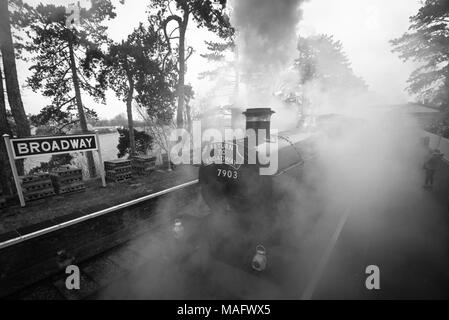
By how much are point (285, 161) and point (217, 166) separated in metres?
1.82

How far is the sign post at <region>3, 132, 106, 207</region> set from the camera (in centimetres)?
659

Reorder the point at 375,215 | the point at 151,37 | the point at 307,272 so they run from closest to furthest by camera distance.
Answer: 1. the point at 307,272
2. the point at 375,215
3. the point at 151,37

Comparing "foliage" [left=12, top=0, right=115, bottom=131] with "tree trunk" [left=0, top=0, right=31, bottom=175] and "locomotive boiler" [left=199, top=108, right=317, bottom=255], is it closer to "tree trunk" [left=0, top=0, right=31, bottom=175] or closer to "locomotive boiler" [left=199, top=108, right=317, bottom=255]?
"tree trunk" [left=0, top=0, right=31, bottom=175]

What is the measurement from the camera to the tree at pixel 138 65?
1547cm

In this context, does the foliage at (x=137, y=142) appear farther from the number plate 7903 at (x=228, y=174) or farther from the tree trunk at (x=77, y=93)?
the number plate 7903 at (x=228, y=174)

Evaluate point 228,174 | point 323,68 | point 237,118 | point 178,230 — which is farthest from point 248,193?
point 323,68

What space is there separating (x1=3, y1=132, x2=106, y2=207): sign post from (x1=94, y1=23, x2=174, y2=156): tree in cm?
950

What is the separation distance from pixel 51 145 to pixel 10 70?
14.7 ft

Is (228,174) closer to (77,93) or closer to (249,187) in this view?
(249,187)

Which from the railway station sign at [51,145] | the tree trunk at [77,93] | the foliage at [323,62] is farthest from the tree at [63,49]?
the foliage at [323,62]

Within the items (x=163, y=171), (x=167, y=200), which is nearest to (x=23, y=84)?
(x=163, y=171)

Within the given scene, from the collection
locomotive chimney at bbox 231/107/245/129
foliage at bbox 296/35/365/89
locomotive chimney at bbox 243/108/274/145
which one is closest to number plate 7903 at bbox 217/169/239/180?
locomotive chimney at bbox 243/108/274/145

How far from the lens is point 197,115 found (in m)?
33.9

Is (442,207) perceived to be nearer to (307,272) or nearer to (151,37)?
(307,272)
